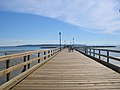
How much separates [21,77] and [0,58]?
2.38 m

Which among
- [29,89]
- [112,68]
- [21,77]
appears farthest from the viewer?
[112,68]

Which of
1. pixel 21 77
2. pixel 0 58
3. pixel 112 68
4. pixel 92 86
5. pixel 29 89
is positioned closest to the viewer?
pixel 0 58

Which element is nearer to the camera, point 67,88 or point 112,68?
point 67,88

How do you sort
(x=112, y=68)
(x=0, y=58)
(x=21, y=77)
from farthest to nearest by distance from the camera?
(x=112, y=68)
(x=21, y=77)
(x=0, y=58)

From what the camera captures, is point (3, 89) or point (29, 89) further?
point (29, 89)

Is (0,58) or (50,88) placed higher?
(0,58)

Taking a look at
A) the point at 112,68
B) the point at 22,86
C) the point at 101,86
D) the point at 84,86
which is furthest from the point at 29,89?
the point at 112,68

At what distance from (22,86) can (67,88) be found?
1400 mm

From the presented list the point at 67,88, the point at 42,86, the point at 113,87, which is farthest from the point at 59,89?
the point at 113,87

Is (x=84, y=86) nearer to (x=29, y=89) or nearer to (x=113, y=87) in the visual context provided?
(x=113, y=87)

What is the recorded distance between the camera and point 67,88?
6.40m

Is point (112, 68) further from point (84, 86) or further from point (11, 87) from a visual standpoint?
point (11, 87)

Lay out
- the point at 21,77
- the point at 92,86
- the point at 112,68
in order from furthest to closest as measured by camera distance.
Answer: the point at 112,68 → the point at 21,77 → the point at 92,86

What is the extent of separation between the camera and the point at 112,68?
10.9 meters
